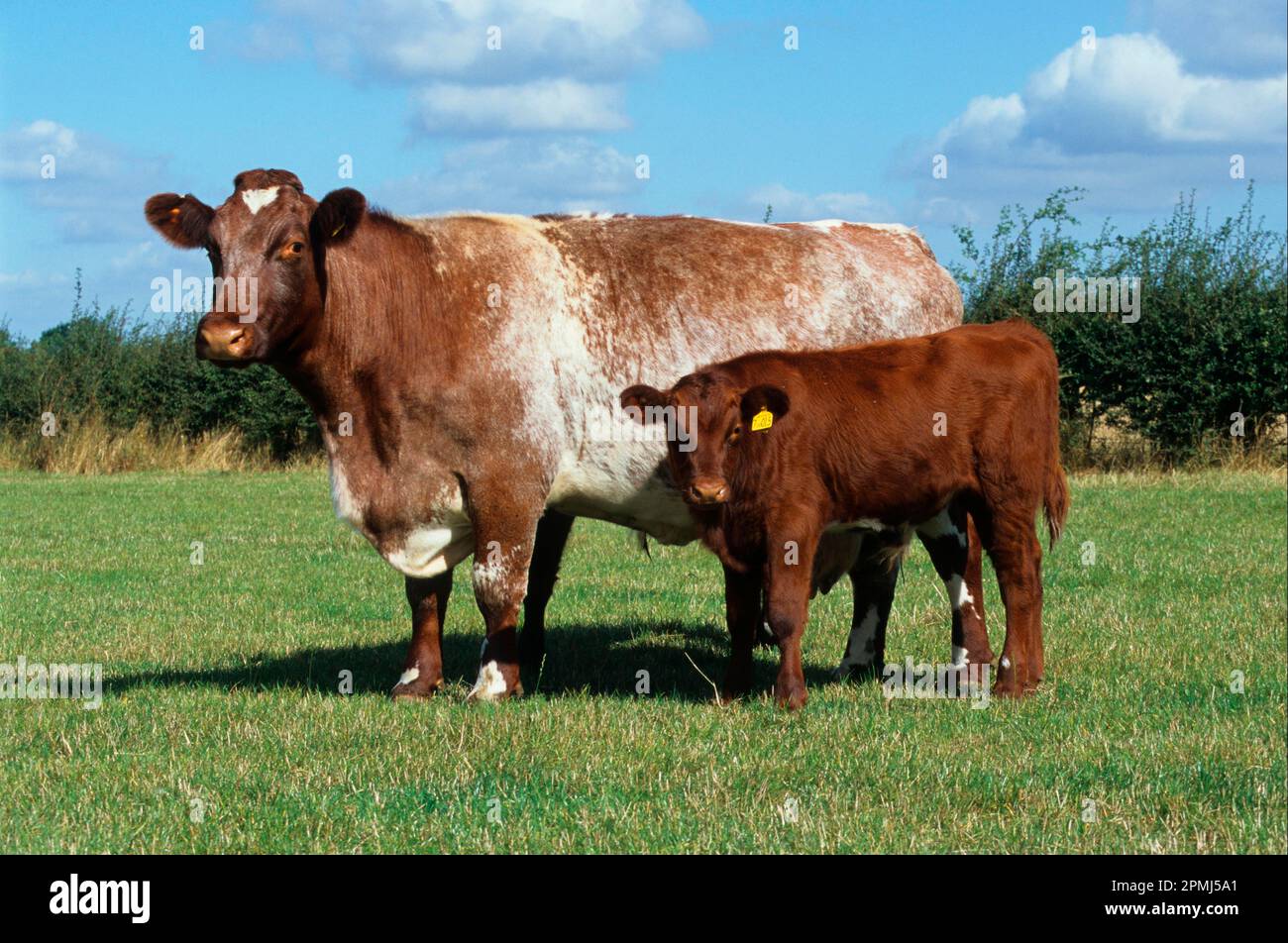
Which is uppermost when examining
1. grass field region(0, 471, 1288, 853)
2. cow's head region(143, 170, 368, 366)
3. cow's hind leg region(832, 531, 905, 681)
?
cow's head region(143, 170, 368, 366)

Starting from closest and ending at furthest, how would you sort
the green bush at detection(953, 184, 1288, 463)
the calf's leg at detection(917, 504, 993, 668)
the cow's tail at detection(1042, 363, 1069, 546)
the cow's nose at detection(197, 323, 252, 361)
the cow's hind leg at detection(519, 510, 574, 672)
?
the cow's nose at detection(197, 323, 252, 361)
the cow's tail at detection(1042, 363, 1069, 546)
the calf's leg at detection(917, 504, 993, 668)
the cow's hind leg at detection(519, 510, 574, 672)
the green bush at detection(953, 184, 1288, 463)

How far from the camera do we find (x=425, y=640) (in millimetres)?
7879

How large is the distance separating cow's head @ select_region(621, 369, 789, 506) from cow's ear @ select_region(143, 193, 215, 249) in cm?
241

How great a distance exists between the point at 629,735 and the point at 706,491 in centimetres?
122

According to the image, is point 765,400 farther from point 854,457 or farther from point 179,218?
point 179,218

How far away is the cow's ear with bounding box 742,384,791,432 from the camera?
6969 mm

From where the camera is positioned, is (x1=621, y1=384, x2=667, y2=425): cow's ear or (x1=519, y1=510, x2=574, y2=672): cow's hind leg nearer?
(x1=621, y1=384, x2=667, y2=425): cow's ear

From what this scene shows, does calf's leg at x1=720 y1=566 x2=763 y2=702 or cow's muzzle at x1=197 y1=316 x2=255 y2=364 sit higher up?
cow's muzzle at x1=197 y1=316 x2=255 y2=364

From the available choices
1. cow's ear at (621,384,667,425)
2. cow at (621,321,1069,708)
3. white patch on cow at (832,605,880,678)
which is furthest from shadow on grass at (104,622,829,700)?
cow's ear at (621,384,667,425)

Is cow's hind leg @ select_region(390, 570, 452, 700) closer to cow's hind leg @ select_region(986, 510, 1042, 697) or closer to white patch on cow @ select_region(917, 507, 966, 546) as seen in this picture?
white patch on cow @ select_region(917, 507, 966, 546)

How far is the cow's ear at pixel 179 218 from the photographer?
7422 mm

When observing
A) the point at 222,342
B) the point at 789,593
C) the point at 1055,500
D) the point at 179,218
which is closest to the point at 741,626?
the point at 789,593

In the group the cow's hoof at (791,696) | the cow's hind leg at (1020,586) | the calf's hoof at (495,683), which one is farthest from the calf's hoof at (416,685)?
the cow's hind leg at (1020,586)
